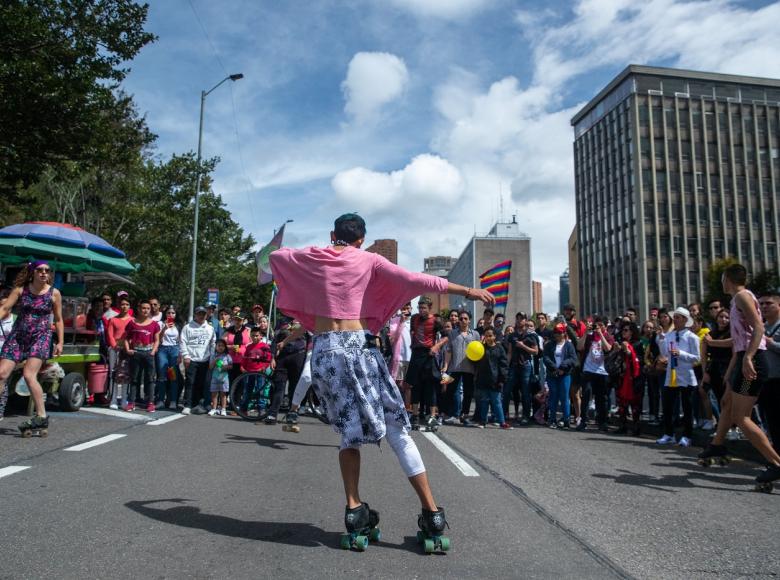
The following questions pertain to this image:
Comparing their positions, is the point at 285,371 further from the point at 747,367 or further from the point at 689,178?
the point at 689,178

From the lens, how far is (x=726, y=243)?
260 ft

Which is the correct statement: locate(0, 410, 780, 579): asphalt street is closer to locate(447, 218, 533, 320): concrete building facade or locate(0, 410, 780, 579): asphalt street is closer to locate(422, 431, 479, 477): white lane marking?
locate(422, 431, 479, 477): white lane marking

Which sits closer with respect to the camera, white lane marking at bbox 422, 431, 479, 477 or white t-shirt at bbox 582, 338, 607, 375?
white lane marking at bbox 422, 431, 479, 477

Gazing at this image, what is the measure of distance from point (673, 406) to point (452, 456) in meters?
3.96

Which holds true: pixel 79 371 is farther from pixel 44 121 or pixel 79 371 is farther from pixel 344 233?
pixel 344 233

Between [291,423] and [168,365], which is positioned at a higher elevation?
[168,365]

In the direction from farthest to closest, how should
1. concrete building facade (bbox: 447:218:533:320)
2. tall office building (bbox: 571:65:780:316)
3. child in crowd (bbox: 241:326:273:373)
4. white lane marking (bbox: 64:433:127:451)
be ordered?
concrete building facade (bbox: 447:218:533:320)
tall office building (bbox: 571:65:780:316)
child in crowd (bbox: 241:326:273:373)
white lane marking (bbox: 64:433:127:451)

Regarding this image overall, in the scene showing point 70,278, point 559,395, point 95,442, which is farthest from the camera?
point 70,278

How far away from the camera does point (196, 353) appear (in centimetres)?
1165

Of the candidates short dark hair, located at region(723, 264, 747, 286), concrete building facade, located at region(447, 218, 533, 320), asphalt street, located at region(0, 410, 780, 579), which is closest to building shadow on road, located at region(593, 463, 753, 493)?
asphalt street, located at region(0, 410, 780, 579)

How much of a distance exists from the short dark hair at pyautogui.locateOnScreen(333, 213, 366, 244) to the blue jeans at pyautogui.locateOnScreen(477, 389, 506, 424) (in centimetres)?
739

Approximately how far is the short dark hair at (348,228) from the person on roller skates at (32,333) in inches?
181

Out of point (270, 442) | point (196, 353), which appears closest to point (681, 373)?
point (270, 442)

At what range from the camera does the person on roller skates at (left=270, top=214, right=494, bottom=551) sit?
367 centimetres
